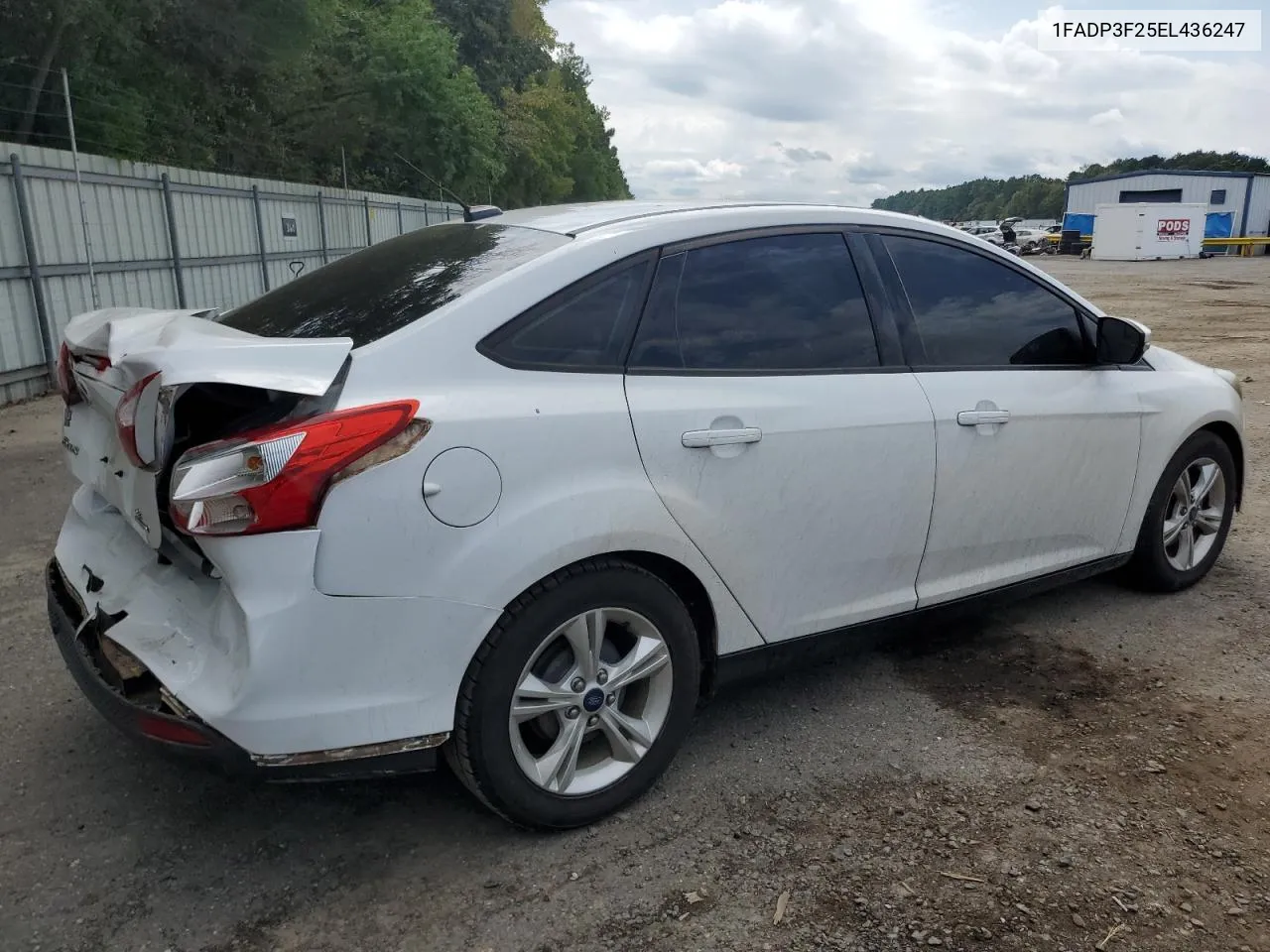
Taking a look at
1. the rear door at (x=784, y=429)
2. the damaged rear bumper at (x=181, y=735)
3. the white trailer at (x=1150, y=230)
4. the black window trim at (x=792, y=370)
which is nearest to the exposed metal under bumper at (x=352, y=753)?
the damaged rear bumper at (x=181, y=735)

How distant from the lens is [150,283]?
11.8m

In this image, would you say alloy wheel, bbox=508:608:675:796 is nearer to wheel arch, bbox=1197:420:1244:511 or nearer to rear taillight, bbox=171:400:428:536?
rear taillight, bbox=171:400:428:536

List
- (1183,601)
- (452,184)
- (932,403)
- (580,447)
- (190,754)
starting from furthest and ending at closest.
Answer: (452,184), (1183,601), (932,403), (580,447), (190,754)

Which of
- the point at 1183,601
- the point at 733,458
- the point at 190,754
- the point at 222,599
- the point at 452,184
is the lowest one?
the point at 1183,601

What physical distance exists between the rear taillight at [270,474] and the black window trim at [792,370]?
83cm

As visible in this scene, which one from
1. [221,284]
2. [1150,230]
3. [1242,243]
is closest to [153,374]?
[221,284]

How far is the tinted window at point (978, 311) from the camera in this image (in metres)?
3.48

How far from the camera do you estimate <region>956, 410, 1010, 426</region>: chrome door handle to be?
134 inches

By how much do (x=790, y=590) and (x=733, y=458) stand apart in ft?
1.61

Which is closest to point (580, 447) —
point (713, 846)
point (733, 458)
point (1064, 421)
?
point (733, 458)

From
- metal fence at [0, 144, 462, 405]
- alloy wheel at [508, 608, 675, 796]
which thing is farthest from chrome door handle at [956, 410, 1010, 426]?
metal fence at [0, 144, 462, 405]

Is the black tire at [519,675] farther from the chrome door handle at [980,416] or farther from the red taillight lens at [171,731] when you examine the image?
the chrome door handle at [980,416]

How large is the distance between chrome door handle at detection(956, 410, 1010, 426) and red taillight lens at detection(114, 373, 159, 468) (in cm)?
245

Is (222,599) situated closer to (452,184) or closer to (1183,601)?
(1183,601)
